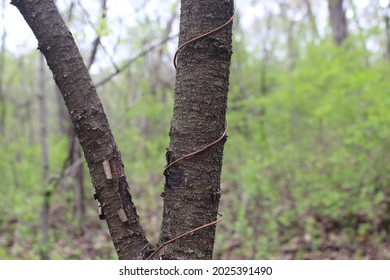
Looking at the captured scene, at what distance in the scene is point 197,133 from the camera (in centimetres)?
131

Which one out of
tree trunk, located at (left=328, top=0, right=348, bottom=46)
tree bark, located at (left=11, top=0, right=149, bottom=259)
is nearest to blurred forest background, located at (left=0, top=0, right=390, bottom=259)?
tree trunk, located at (left=328, top=0, right=348, bottom=46)

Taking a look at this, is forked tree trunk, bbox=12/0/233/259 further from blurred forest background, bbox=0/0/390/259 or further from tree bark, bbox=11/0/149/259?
blurred forest background, bbox=0/0/390/259

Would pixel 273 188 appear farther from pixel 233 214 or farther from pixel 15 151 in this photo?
pixel 15 151

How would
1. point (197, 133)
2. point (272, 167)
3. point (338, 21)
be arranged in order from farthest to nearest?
1. point (338, 21)
2. point (272, 167)
3. point (197, 133)

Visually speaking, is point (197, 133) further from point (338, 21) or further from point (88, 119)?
point (338, 21)

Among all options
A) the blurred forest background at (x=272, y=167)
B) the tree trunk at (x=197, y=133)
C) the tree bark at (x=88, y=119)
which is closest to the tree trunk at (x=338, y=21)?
the blurred forest background at (x=272, y=167)

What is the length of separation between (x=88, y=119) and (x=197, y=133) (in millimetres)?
383

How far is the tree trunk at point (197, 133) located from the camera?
1.30 meters

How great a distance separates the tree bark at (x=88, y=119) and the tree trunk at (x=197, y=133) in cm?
14

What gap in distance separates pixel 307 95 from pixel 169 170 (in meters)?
5.46

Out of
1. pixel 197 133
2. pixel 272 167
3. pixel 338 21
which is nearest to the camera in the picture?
pixel 197 133

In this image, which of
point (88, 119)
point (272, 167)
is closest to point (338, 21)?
point (272, 167)

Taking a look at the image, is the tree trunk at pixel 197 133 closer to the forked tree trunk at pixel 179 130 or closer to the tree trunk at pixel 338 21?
the forked tree trunk at pixel 179 130

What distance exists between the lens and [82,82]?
1.33 meters
